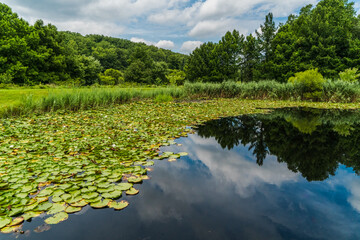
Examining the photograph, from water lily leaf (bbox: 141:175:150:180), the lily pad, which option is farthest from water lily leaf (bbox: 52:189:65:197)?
water lily leaf (bbox: 141:175:150:180)

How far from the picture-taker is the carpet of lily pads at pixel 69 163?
205 centimetres

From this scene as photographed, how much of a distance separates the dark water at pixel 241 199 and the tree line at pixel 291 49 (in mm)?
25460

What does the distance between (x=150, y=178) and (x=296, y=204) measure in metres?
1.87

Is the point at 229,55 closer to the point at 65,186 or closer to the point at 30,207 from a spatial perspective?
the point at 65,186

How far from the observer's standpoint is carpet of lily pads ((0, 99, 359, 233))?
6.73 feet

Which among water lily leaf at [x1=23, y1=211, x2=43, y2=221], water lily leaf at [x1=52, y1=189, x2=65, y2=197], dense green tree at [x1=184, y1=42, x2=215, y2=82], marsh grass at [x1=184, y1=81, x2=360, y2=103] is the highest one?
dense green tree at [x1=184, y1=42, x2=215, y2=82]

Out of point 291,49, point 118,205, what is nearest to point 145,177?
point 118,205

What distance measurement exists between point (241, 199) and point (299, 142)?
3014mm

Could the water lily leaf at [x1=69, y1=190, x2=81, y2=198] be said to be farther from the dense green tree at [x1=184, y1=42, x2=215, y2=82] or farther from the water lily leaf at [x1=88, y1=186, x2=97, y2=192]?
the dense green tree at [x1=184, y1=42, x2=215, y2=82]

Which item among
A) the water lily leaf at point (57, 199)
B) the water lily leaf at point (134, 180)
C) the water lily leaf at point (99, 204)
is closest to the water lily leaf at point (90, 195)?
the water lily leaf at point (99, 204)

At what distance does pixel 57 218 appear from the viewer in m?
1.86

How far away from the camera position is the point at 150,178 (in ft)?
9.25

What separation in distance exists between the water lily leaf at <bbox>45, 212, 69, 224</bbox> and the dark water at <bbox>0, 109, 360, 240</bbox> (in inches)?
2.1

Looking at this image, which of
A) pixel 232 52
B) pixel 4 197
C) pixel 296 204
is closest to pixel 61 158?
pixel 4 197
